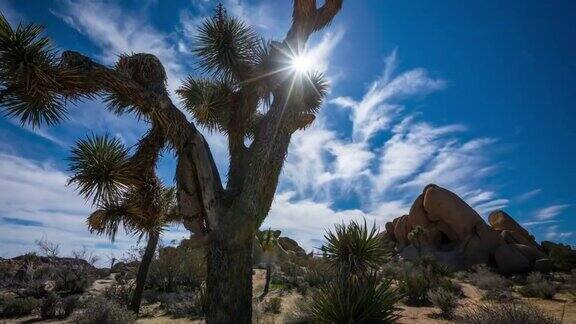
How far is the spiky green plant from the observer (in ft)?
28.3

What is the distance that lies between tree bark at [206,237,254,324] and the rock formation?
80.1 ft

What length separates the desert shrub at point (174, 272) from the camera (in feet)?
61.1

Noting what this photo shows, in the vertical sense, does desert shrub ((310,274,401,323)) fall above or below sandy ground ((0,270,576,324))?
above

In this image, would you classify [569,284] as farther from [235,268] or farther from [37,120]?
[37,120]

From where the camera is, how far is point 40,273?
20344mm

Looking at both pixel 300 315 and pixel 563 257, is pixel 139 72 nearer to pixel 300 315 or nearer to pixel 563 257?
pixel 300 315

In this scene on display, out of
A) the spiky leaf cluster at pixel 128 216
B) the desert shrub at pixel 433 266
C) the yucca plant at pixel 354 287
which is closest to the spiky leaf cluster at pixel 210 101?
the spiky leaf cluster at pixel 128 216

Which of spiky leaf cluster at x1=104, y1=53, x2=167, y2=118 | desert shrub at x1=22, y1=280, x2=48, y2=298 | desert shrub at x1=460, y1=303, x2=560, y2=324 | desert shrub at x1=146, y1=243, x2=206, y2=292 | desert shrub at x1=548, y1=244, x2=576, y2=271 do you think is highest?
spiky leaf cluster at x1=104, y1=53, x2=167, y2=118

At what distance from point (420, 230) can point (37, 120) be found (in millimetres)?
26619

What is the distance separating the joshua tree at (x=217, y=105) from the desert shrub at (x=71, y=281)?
1235 centimetres

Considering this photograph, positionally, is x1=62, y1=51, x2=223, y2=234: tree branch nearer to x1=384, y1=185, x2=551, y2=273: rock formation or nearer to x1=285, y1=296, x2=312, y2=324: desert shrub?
x1=285, y1=296, x2=312, y2=324: desert shrub

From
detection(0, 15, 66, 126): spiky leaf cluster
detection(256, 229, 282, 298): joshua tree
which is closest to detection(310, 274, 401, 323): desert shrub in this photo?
detection(0, 15, 66, 126): spiky leaf cluster

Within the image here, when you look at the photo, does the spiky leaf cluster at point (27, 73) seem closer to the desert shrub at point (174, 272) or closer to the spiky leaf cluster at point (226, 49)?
the spiky leaf cluster at point (226, 49)

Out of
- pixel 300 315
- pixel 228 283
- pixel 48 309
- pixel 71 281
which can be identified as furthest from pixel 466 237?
pixel 48 309
